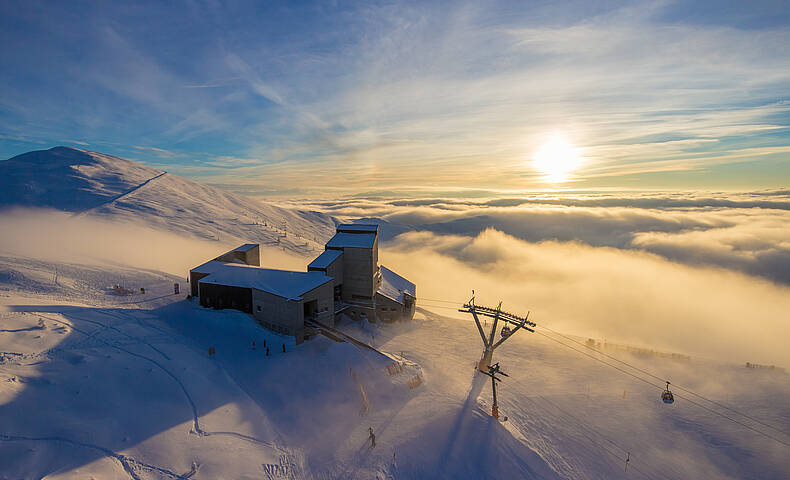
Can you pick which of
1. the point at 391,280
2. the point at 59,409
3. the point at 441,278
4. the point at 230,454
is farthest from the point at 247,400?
the point at 441,278

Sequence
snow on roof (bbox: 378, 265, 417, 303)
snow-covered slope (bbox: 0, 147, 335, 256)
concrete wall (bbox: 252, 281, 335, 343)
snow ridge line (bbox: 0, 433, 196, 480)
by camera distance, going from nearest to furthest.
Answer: snow ridge line (bbox: 0, 433, 196, 480) < concrete wall (bbox: 252, 281, 335, 343) < snow on roof (bbox: 378, 265, 417, 303) < snow-covered slope (bbox: 0, 147, 335, 256)

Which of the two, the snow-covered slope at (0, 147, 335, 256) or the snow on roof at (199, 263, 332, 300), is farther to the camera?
the snow-covered slope at (0, 147, 335, 256)

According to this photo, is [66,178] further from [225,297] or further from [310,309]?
[310,309]

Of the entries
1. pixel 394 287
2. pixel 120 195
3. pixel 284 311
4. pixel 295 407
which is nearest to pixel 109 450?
pixel 295 407

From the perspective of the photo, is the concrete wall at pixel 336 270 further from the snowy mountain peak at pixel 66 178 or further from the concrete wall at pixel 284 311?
the snowy mountain peak at pixel 66 178

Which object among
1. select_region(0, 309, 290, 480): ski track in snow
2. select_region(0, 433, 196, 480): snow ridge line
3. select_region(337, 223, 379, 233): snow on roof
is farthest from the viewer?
select_region(337, 223, 379, 233): snow on roof

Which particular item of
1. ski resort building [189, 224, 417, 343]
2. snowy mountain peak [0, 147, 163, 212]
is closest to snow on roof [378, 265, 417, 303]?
ski resort building [189, 224, 417, 343]

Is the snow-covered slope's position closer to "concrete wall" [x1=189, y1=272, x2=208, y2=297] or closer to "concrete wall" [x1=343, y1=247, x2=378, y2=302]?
"concrete wall" [x1=189, y1=272, x2=208, y2=297]
